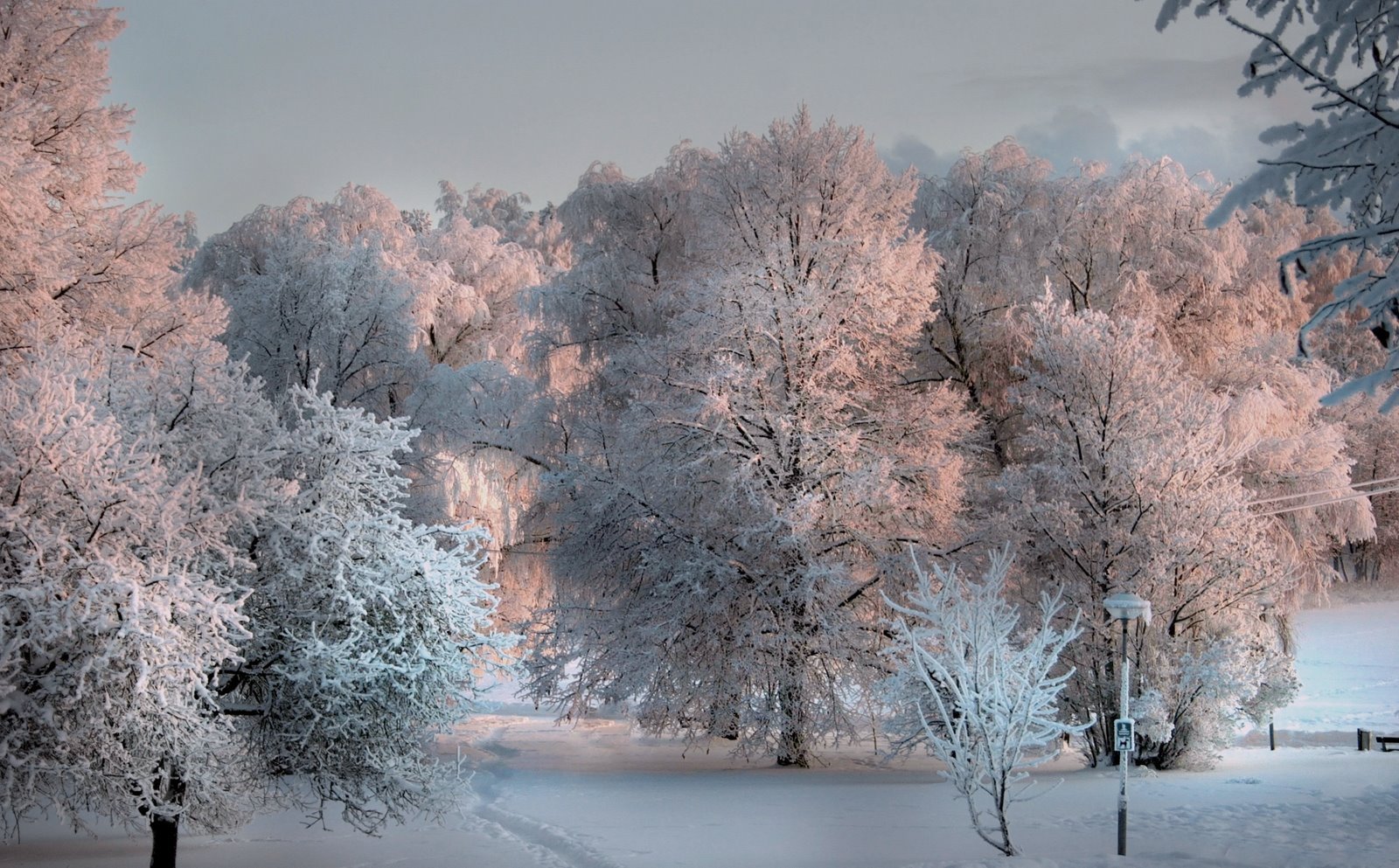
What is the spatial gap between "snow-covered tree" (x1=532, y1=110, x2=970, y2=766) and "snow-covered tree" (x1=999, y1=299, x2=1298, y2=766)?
1586mm

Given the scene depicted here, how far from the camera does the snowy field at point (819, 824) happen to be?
36.1 feet

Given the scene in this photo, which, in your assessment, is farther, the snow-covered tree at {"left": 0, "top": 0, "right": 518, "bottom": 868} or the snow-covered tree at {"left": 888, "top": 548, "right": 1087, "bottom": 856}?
the snow-covered tree at {"left": 888, "top": 548, "right": 1087, "bottom": 856}

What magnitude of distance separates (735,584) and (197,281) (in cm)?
1616

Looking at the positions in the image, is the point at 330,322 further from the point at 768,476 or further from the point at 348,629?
the point at 348,629

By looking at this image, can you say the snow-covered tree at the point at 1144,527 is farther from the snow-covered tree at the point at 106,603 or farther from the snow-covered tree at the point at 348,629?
the snow-covered tree at the point at 106,603

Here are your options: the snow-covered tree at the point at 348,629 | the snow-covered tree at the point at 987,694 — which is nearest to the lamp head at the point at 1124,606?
the snow-covered tree at the point at 987,694

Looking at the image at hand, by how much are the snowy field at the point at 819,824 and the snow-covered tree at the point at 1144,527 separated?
119 centimetres

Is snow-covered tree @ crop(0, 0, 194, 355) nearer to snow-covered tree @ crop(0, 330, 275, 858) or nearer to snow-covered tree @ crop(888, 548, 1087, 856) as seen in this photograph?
snow-covered tree @ crop(0, 330, 275, 858)

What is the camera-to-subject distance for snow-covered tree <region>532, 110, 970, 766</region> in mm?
16609

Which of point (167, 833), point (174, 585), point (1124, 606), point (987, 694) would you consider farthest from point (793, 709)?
point (174, 585)

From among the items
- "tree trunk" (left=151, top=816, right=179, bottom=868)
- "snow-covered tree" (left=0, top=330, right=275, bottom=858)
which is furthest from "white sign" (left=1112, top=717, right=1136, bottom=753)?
"tree trunk" (left=151, top=816, right=179, bottom=868)

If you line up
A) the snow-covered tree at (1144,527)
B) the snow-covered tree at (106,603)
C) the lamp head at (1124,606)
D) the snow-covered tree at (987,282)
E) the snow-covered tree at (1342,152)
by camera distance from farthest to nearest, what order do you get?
the snow-covered tree at (987,282) → the snow-covered tree at (1144,527) → the lamp head at (1124,606) → the snow-covered tree at (106,603) → the snow-covered tree at (1342,152)

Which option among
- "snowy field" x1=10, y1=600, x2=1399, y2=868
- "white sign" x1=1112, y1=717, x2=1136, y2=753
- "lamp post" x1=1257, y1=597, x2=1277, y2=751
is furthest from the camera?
"lamp post" x1=1257, y1=597, x2=1277, y2=751

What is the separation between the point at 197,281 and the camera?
2642 centimetres
